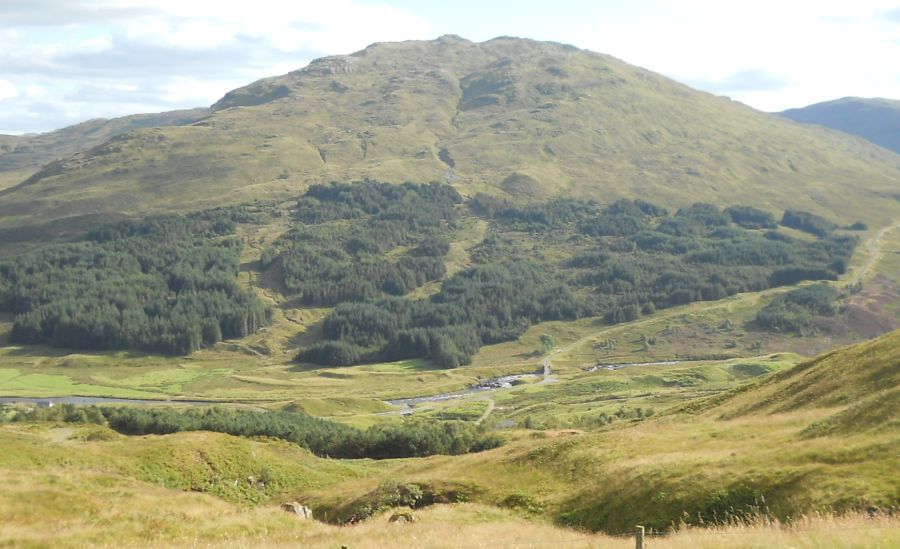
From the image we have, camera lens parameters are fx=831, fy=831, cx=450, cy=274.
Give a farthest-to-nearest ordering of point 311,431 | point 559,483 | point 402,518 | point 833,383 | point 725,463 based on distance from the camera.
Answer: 1. point 311,431
2. point 833,383
3. point 559,483
4. point 402,518
5. point 725,463

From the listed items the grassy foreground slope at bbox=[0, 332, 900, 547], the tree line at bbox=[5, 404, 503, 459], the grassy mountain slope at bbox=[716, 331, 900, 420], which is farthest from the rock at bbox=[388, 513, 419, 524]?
the tree line at bbox=[5, 404, 503, 459]

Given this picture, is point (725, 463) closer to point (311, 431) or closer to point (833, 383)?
point (833, 383)

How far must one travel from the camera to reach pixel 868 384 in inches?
2483

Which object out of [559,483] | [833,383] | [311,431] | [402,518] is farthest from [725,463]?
[311,431]

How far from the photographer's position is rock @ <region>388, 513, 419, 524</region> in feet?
158

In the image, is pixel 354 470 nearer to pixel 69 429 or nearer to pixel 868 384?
pixel 69 429

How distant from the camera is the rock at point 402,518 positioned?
4802 centimetres

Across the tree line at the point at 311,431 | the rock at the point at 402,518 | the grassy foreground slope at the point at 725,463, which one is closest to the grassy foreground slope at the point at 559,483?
the grassy foreground slope at the point at 725,463

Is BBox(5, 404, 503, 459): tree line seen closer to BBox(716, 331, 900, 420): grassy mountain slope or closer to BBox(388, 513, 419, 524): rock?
BBox(716, 331, 900, 420): grassy mountain slope

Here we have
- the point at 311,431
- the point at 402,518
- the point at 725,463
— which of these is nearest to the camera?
the point at 725,463

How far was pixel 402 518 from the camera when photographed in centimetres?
4850

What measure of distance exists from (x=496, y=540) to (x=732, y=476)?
16.0 m

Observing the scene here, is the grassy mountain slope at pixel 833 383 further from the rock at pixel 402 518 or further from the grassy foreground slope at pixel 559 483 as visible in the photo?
the rock at pixel 402 518

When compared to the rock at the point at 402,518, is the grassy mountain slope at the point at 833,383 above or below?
above
